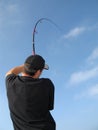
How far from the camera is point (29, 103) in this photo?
446 centimetres

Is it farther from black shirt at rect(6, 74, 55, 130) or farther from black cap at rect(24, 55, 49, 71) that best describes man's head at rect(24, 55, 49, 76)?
black shirt at rect(6, 74, 55, 130)

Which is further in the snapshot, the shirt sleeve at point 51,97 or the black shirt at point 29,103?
the shirt sleeve at point 51,97

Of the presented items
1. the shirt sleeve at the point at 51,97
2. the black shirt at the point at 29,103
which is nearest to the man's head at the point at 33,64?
the black shirt at the point at 29,103

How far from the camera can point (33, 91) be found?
450 centimetres

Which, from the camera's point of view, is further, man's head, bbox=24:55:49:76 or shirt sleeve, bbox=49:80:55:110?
shirt sleeve, bbox=49:80:55:110

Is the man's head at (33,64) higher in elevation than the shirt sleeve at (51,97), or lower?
higher

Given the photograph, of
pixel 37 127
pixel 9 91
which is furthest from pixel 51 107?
pixel 9 91

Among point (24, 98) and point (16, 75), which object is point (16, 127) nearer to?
point (24, 98)

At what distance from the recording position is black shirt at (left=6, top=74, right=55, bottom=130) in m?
4.43

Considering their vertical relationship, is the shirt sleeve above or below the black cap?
below

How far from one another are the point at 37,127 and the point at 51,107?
1.63 ft

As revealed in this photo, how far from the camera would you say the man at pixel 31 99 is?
14.5ft

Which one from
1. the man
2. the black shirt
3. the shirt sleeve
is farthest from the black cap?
the shirt sleeve

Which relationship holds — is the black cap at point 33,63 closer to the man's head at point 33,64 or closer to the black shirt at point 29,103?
the man's head at point 33,64
